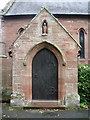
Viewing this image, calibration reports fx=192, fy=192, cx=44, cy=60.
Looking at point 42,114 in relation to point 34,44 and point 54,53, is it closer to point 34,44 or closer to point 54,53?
point 54,53

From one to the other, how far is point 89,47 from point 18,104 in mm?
9078

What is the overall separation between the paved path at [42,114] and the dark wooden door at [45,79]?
4.28 feet

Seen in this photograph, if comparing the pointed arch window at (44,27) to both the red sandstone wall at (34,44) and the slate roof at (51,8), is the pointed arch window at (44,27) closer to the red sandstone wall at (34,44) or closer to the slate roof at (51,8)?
the red sandstone wall at (34,44)

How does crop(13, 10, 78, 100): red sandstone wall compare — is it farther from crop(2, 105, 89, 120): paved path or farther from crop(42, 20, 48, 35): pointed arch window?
crop(2, 105, 89, 120): paved path

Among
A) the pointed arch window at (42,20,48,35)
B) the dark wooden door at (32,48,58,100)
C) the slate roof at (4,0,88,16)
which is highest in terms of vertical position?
the slate roof at (4,0,88,16)

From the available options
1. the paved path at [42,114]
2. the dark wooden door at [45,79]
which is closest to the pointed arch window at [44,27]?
the dark wooden door at [45,79]

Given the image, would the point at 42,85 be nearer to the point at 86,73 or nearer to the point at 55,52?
the point at 55,52

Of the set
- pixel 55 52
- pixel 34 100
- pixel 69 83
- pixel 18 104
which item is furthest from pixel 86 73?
pixel 18 104

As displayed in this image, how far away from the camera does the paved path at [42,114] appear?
8.77m

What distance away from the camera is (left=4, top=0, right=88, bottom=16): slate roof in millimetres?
16344

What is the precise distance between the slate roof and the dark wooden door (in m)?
6.55

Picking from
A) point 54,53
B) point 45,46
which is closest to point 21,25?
point 45,46

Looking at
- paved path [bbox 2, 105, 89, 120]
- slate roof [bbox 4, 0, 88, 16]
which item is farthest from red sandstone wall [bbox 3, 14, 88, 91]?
paved path [bbox 2, 105, 89, 120]

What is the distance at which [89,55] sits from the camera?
16906 mm
